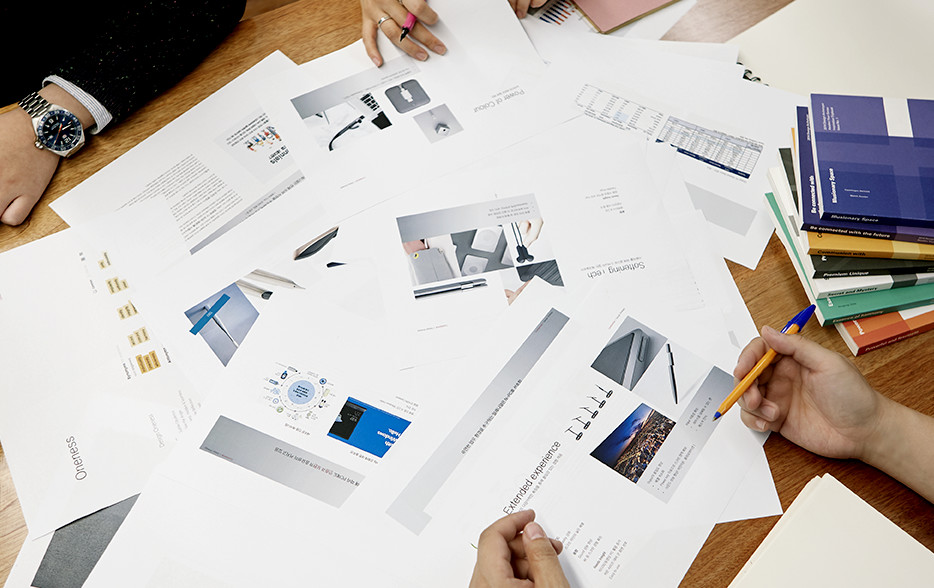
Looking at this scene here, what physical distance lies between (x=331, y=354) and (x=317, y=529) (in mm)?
202

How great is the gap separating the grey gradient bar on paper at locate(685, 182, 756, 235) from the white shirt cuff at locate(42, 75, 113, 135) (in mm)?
833

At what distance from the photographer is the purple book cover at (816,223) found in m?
0.78

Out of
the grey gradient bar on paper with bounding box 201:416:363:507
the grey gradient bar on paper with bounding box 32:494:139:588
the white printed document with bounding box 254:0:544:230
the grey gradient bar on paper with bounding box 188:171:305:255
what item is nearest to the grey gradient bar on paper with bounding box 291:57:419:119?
the white printed document with bounding box 254:0:544:230

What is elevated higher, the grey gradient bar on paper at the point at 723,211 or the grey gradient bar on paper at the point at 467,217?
the grey gradient bar on paper at the point at 723,211

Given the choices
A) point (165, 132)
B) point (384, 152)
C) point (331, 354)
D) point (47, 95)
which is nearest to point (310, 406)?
point (331, 354)

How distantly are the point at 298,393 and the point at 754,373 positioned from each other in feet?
1.72

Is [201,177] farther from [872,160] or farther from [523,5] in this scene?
[872,160]

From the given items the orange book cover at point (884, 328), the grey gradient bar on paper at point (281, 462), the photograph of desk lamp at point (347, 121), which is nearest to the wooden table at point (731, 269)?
the orange book cover at point (884, 328)

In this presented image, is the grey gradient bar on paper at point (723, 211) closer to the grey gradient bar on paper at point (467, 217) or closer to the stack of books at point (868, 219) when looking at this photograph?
the stack of books at point (868, 219)

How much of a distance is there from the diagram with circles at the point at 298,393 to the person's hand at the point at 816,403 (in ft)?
1.57

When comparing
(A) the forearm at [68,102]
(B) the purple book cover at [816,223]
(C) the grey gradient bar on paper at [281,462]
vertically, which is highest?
(B) the purple book cover at [816,223]

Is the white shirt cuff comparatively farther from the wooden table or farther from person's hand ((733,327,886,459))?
person's hand ((733,327,886,459))

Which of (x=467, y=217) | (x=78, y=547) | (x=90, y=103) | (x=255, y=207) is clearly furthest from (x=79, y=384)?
(x=467, y=217)

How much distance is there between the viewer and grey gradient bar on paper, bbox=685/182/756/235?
888 millimetres
